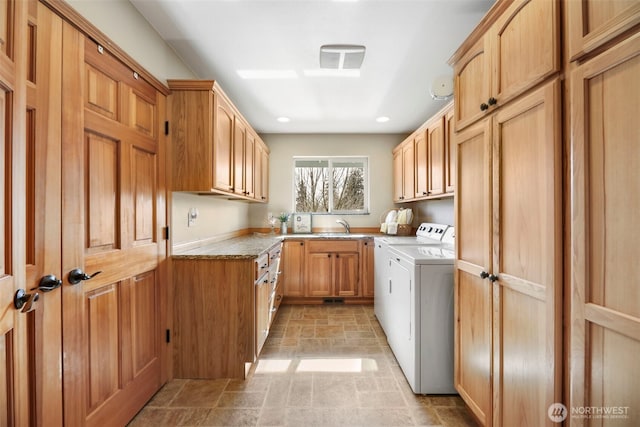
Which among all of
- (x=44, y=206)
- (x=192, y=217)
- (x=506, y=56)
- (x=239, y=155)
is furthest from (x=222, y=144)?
(x=506, y=56)

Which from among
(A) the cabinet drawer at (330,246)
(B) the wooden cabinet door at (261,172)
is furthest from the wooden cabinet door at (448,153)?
(B) the wooden cabinet door at (261,172)

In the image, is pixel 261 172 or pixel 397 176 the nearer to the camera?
pixel 261 172

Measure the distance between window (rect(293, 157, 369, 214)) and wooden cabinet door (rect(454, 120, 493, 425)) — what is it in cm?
284

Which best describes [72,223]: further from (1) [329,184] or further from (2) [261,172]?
(1) [329,184]

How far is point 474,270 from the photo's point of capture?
4.89 ft

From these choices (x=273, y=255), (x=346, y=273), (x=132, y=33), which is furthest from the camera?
(x=346, y=273)

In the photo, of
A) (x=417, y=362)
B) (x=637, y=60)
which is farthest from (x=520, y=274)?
(x=417, y=362)

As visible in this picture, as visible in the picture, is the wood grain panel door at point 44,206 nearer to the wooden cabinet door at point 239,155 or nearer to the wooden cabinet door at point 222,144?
the wooden cabinet door at point 222,144

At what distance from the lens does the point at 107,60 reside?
1.48m

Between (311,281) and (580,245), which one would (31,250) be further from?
(311,281)

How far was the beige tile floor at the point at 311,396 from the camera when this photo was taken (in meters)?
1.68

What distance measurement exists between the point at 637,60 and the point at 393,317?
2.13m

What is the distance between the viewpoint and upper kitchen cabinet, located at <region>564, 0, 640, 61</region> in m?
0.75

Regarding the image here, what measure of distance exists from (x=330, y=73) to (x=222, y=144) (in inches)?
44.4
